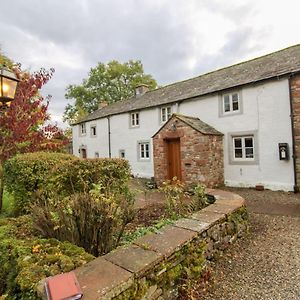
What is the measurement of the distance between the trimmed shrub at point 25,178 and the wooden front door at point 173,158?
7.00 metres

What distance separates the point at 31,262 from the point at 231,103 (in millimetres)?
10926

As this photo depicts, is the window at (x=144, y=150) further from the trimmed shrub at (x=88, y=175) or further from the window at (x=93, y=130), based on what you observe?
the trimmed shrub at (x=88, y=175)

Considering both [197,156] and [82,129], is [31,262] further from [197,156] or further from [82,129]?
[82,129]

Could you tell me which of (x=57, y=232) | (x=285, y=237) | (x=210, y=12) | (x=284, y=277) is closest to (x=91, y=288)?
(x=57, y=232)

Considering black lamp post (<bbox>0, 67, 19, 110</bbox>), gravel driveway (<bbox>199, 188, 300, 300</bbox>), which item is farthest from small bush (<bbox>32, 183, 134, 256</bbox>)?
black lamp post (<bbox>0, 67, 19, 110</bbox>)

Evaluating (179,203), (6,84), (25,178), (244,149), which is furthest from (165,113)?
(6,84)

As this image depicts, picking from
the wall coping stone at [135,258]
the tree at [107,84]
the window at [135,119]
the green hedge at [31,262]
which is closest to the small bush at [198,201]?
the wall coping stone at [135,258]

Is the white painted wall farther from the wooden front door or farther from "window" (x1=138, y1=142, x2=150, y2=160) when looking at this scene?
"window" (x1=138, y1=142, x2=150, y2=160)

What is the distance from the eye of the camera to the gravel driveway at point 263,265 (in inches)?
110

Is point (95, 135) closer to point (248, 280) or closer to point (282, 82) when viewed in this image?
point (282, 82)

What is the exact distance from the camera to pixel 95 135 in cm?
2022

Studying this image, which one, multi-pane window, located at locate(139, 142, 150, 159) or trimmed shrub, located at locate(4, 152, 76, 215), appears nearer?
trimmed shrub, located at locate(4, 152, 76, 215)

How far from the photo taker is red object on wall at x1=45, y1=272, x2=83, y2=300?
1.67 m

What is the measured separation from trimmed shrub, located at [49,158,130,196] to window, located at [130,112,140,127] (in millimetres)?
10428
